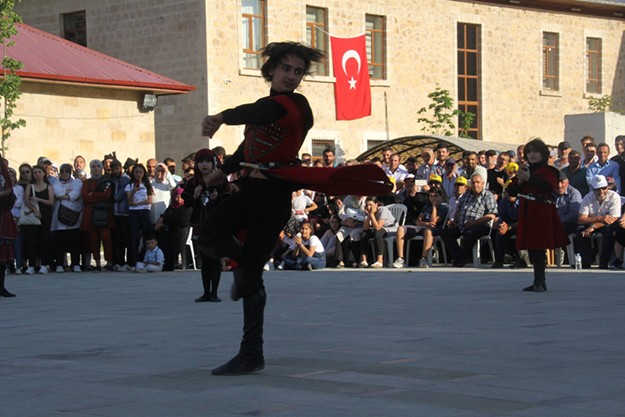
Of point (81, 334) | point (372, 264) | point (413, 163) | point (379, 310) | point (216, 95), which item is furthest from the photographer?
point (216, 95)

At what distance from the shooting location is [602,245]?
19016mm

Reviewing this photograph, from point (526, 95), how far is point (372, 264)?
25939 millimetres

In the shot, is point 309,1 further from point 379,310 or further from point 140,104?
point 379,310

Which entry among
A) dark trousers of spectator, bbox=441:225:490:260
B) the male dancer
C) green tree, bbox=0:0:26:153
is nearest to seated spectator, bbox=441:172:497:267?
dark trousers of spectator, bbox=441:225:490:260

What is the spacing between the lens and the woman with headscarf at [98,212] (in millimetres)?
21578

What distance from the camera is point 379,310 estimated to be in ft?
38.5

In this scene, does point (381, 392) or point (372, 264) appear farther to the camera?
point (372, 264)

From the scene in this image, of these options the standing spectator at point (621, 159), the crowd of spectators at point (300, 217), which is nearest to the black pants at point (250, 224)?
the crowd of spectators at point (300, 217)

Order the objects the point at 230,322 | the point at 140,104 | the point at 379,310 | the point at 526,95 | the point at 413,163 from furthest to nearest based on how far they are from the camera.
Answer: the point at 526,95, the point at 140,104, the point at 413,163, the point at 379,310, the point at 230,322

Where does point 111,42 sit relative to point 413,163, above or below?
above

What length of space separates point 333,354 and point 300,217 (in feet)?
44.6

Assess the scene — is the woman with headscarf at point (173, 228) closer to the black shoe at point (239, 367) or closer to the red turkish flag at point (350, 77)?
the black shoe at point (239, 367)

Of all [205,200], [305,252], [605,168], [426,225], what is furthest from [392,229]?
[205,200]

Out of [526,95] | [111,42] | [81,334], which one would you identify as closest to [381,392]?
[81,334]
